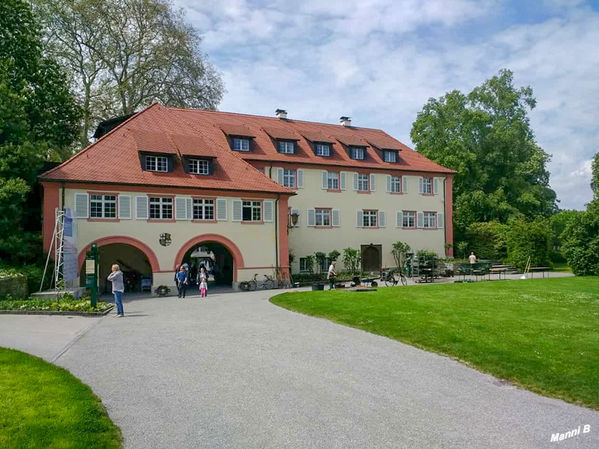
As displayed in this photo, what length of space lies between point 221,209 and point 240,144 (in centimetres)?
800

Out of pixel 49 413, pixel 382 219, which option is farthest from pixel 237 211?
pixel 49 413

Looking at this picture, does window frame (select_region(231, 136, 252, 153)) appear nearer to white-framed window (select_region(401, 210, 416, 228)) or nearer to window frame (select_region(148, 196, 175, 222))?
window frame (select_region(148, 196, 175, 222))

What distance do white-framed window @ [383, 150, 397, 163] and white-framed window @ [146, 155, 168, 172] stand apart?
59.7ft

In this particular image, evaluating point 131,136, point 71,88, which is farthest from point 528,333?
point 71,88

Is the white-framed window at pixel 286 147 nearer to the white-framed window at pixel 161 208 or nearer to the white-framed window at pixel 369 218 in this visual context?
the white-framed window at pixel 369 218

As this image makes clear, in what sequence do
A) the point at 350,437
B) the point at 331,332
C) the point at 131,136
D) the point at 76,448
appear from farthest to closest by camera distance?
1. the point at 131,136
2. the point at 331,332
3. the point at 350,437
4. the point at 76,448

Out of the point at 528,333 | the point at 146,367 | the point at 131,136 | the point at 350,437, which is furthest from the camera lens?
the point at 131,136

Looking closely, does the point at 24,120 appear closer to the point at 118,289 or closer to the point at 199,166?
the point at 199,166

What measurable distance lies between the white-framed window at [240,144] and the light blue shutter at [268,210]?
21.7ft

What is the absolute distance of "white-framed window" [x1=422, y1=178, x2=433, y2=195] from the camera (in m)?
41.1

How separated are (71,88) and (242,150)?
14.3 metres

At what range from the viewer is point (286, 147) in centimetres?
3753

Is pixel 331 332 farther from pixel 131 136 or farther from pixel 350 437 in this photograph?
pixel 131 136

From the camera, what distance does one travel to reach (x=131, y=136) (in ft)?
98.8
